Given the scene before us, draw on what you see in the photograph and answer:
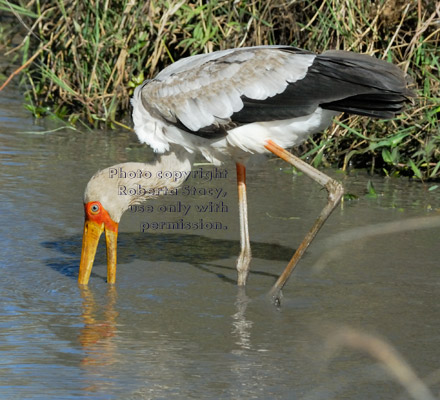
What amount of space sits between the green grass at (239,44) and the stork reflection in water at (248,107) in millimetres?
1830

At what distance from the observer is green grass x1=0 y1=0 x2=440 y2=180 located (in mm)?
6914

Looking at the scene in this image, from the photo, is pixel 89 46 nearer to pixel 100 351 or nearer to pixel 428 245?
pixel 428 245

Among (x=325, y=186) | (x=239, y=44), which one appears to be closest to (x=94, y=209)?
(x=325, y=186)

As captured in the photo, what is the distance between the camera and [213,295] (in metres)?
4.73

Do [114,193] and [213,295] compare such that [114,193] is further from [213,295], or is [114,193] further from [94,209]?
[213,295]

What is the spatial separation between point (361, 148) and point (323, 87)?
2.46 meters

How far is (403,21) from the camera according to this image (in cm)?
712

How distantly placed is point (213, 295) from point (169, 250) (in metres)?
0.84

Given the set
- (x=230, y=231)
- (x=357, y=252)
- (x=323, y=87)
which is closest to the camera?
(x=323, y=87)

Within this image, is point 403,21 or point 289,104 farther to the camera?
point 403,21

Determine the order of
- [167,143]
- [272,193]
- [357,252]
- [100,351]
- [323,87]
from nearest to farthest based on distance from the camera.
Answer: [100,351]
[323,87]
[167,143]
[357,252]
[272,193]

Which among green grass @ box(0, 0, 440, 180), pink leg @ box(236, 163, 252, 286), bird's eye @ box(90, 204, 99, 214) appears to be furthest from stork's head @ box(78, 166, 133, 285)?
green grass @ box(0, 0, 440, 180)

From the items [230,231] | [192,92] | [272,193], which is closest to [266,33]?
[272,193]

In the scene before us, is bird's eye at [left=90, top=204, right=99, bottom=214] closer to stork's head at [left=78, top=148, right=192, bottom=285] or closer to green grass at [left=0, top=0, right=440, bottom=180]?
stork's head at [left=78, top=148, right=192, bottom=285]
